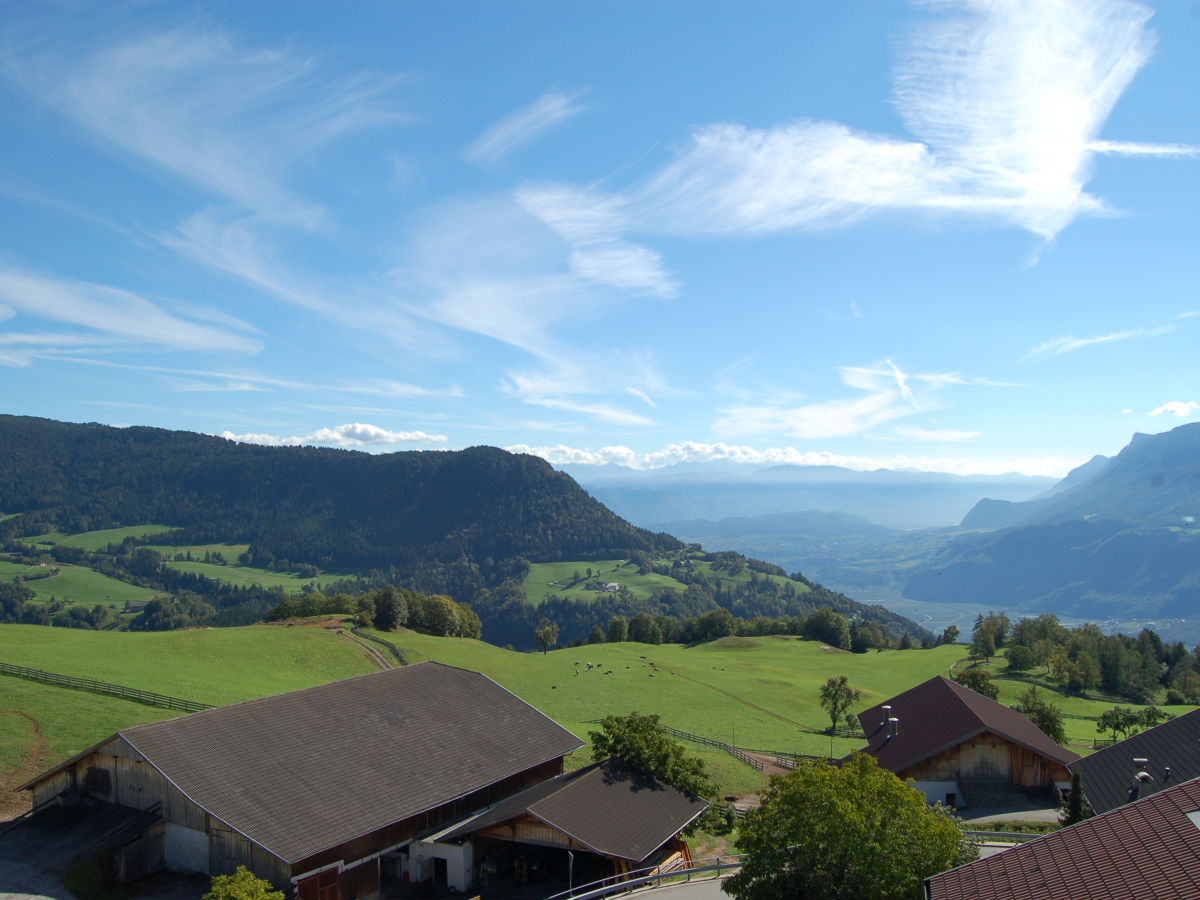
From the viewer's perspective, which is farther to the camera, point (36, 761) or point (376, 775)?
point (36, 761)

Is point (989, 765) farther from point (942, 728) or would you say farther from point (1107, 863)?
point (1107, 863)

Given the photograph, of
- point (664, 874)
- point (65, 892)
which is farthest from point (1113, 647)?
point (65, 892)

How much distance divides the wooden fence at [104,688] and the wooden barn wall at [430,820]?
72.2ft

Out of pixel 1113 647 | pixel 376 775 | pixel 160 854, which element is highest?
pixel 376 775

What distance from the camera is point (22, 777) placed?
3428cm

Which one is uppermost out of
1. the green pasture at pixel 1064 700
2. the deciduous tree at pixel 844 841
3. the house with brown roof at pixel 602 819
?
the deciduous tree at pixel 844 841

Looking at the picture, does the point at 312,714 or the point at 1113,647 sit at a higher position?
the point at 312,714

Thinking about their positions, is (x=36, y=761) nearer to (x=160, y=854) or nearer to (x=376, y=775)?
(x=160, y=854)

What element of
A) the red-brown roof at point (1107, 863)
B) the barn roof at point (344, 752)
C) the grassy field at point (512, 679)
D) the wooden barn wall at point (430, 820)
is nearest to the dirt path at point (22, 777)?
the grassy field at point (512, 679)

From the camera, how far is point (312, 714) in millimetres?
34875

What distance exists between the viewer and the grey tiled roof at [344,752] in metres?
28.2

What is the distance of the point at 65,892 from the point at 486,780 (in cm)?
1583

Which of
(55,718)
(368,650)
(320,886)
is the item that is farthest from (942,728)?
(368,650)

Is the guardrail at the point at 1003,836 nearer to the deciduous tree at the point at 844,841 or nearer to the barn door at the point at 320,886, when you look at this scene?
the deciduous tree at the point at 844,841
